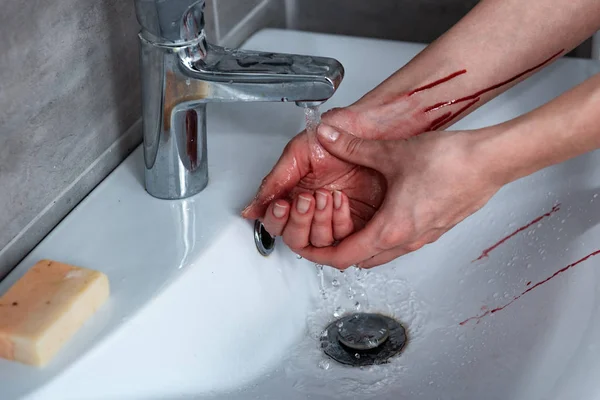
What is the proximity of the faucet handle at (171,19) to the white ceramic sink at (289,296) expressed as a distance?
14cm

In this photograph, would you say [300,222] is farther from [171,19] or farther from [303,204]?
[171,19]

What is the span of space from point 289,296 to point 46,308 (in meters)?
0.23

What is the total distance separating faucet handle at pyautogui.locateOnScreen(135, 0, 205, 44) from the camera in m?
0.56

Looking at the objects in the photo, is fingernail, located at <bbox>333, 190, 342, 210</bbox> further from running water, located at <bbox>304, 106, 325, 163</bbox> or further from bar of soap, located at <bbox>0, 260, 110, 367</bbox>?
bar of soap, located at <bbox>0, 260, 110, 367</bbox>

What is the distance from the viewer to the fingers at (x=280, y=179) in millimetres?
659

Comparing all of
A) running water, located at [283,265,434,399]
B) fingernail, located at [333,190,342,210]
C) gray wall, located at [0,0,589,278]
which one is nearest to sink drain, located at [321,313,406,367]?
running water, located at [283,265,434,399]

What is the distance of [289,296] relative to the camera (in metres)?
0.70

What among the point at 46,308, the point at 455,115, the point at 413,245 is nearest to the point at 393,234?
the point at 413,245

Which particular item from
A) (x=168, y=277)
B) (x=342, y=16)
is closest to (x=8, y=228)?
(x=168, y=277)

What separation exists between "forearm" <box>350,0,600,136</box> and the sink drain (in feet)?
0.53

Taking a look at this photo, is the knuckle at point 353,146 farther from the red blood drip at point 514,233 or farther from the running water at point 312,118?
the red blood drip at point 514,233

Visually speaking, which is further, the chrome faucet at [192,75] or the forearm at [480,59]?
the forearm at [480,59]

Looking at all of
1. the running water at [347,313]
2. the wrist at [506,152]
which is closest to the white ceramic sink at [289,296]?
→ the running water at [347,313]

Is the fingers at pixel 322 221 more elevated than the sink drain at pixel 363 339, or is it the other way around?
the fingers at pixel 322 221
